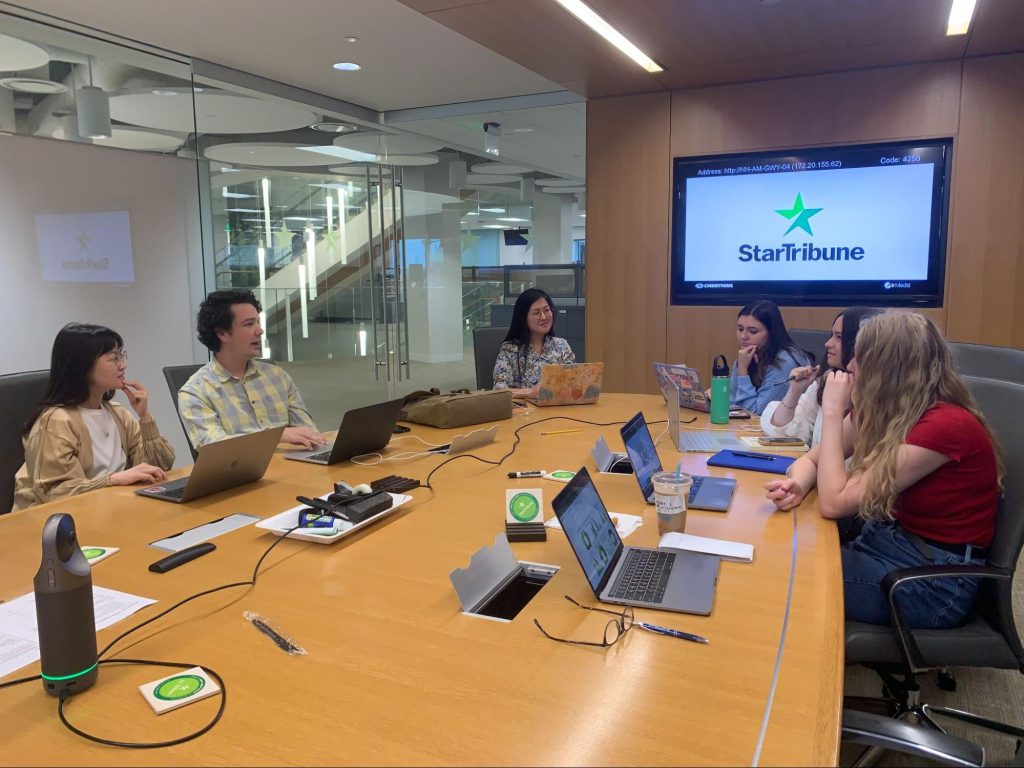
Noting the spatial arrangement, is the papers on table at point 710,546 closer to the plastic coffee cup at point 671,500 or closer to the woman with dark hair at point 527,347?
the plastic coffee cup at point 671,500

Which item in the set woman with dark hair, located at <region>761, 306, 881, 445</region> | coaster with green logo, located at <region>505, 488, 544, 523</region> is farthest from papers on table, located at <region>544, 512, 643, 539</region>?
woman with dark hair, located at <region>761, 306, 881, 445</region>

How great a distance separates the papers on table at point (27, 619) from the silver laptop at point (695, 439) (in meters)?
1.82

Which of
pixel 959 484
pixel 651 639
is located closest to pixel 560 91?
pixel 959 484

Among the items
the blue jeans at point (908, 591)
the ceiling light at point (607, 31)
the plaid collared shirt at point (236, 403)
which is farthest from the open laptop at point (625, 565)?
the ceiling light at point (607, 31)

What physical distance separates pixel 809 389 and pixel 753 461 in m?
0.55

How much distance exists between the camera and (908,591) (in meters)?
1.87

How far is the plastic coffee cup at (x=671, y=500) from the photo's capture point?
177 centimetres

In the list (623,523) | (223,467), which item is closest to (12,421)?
(223,467)

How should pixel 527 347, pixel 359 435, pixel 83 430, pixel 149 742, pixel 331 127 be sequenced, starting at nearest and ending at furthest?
pixel 149 742
pixel 83 430
pixel 359 435
pixel 527 347
pixel 331 127

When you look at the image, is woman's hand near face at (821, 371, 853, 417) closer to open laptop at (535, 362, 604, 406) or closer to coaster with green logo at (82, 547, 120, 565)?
open laptop at (535, 362, 604, 406)

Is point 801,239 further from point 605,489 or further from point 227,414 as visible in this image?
point 227,414

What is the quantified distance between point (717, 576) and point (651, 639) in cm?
32

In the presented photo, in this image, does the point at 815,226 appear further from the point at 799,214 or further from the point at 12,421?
the point at 12,421

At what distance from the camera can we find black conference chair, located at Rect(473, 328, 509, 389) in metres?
4.46
